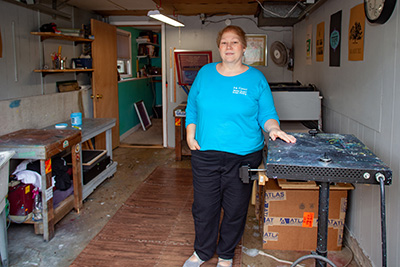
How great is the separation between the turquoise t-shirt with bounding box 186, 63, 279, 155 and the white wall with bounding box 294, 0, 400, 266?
682mm

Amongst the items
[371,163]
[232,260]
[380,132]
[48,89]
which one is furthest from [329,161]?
[48,89]

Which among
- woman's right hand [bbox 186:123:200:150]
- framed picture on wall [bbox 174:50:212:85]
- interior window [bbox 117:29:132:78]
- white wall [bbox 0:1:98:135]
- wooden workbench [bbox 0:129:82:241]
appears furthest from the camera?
interior window [bbox 117:29:132:78]

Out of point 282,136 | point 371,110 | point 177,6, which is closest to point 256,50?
point 177,6

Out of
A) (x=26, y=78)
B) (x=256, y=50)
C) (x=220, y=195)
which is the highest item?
(x=256, y=50)

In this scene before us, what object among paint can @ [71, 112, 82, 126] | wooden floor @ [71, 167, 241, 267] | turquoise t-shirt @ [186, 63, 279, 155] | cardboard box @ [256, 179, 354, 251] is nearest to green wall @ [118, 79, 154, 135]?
paint can @ [71, 112, 82, 126]

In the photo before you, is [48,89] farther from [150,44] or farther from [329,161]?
[150,44]

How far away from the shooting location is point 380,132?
2.32 m

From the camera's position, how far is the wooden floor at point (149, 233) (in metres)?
2.75

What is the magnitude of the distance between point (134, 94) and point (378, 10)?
20.8ft

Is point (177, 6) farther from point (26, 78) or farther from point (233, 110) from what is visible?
point (233, 110)

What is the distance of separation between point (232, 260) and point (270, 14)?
3.31 metres

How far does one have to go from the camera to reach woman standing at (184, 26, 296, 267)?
7.43 feet

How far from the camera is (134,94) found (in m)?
8.03

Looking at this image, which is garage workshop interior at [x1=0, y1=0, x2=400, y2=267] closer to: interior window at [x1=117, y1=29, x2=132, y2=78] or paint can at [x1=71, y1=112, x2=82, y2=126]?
paint can at [x1=71, y1=112, x2=82, y2=126]
